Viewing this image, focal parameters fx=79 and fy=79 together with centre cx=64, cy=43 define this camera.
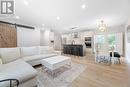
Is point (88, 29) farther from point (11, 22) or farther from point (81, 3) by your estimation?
point (11, 22)

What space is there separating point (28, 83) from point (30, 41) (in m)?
4.59

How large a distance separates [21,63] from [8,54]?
967mm

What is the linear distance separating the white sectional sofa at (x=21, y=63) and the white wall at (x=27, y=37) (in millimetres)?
1983

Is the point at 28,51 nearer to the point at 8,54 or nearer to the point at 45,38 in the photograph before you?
the point at 8,54

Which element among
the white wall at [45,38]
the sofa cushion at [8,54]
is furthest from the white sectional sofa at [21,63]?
the white wall at [45,38]

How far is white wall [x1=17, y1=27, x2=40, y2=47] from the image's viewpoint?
5.20m

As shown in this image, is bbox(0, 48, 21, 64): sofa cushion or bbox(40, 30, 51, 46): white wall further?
bbox(40, 30, 51, 46): white wall

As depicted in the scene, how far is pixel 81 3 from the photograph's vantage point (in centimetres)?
309

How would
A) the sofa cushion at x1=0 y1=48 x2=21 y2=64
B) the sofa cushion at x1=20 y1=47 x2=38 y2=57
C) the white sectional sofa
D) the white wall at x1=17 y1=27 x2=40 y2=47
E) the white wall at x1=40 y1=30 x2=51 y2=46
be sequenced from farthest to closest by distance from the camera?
1. the white wall at x1=40 y1=30 x2=51 y2=46
2. the white wall at x1=17 y1=27 x2=40 y2=47
3. the sofa cushion at x1=20 y1=47 x2=38 y2=57
4. the sofa cushion at x1=0 y1=48 x2=21 y2=64
5. the white sectional sofa

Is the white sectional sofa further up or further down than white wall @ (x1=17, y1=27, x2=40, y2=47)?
further down

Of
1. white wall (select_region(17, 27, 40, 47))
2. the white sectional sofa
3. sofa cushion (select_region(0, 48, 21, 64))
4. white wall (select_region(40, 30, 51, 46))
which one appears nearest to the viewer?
the white sectional sofa

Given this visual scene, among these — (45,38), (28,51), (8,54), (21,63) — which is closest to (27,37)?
(45,38)

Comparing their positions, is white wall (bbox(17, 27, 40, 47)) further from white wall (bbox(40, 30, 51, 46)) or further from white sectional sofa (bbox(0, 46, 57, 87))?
white sectional sofa (bbox(0, 46, 57, 87))

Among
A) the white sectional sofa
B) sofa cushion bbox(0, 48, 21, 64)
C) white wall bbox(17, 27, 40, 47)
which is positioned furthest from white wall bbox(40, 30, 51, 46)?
sofa cushion bbox(0, 48, 21, 64)
